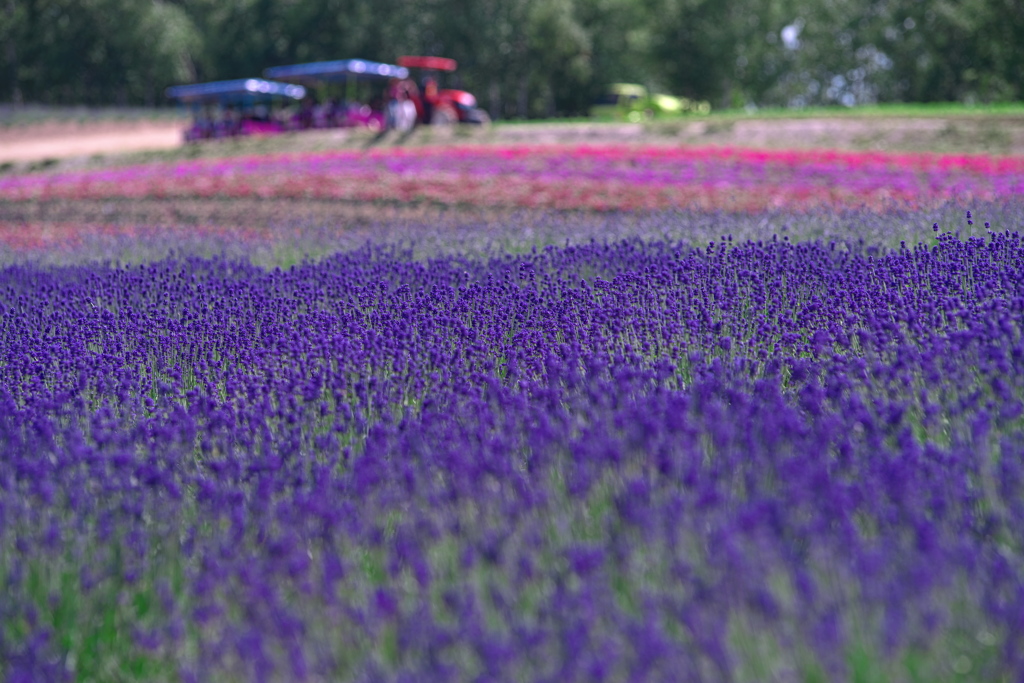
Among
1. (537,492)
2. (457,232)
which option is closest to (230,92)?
(457,232)

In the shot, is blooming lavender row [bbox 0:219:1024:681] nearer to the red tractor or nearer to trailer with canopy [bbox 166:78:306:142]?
the red tractor

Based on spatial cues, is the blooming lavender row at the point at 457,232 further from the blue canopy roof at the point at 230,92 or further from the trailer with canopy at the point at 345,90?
the blue canopy roof at the point at 230,92

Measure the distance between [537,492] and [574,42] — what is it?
141 feet

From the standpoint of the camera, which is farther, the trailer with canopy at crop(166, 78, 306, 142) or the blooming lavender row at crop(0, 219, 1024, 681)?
the trailer with canopy at crop(166, 78, 306, 142)

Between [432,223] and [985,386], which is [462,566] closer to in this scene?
[985,386]

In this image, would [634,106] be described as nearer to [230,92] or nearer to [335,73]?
[335,73]

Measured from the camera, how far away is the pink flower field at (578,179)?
1222 centimetres

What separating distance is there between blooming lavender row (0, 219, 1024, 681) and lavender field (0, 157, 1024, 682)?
1 centimetres

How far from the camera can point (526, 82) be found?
46.9 meters

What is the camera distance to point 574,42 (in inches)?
1720

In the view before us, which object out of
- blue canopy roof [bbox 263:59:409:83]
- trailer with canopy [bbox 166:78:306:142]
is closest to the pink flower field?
blue canopy roof [bbox 263:59:409:83]

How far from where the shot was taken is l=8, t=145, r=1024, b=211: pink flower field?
481 inches

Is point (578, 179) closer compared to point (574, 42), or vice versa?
point (578, 179)

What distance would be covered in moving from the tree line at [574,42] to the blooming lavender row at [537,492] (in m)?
40.3
